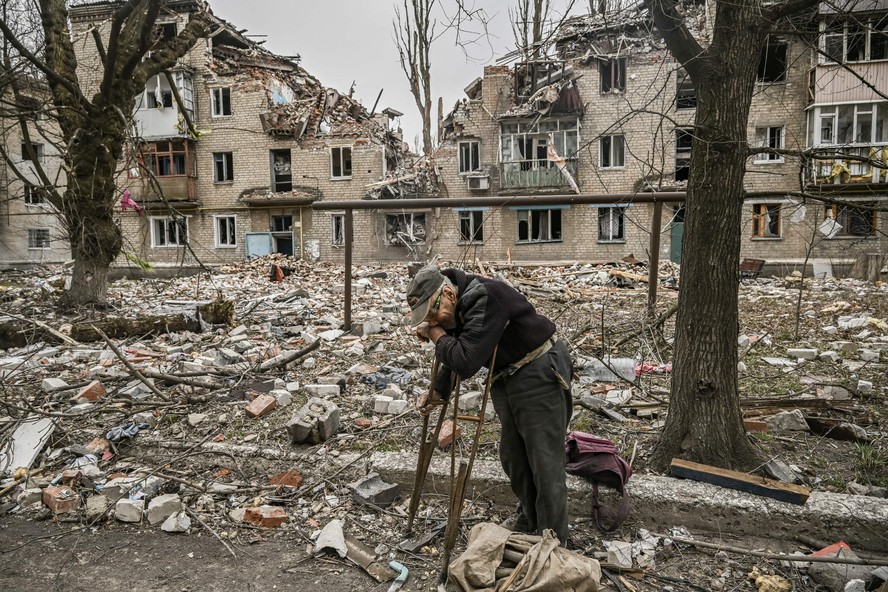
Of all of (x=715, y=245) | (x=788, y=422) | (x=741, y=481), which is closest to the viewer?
(x=741, y=481)

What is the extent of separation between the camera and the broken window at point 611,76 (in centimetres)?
2377

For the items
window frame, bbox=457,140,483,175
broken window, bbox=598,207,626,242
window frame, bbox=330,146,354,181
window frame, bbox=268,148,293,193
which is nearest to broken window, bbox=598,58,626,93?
broken window, bbox=598,207,626,242

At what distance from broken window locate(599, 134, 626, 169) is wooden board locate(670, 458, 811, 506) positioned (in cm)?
2235

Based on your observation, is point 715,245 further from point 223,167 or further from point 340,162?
point 223,167

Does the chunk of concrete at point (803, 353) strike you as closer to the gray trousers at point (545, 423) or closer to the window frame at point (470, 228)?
the window frame at point (470, 228)

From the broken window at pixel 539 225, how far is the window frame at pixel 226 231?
14.2 m

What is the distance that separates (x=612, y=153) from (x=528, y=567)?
2407 cm

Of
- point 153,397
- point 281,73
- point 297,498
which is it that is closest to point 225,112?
point 281,73

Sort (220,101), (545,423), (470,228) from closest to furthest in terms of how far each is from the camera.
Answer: (545,423) < (470,228) < (220,101)

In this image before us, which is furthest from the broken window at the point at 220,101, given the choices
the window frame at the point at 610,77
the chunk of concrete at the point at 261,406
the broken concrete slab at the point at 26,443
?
the chunk of concrete at the point at 261,406

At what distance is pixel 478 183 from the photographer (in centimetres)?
2517

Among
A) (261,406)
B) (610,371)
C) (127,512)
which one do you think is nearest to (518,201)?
(610,371)

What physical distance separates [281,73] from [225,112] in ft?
12.7

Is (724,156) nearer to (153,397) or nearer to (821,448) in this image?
(821,448)
